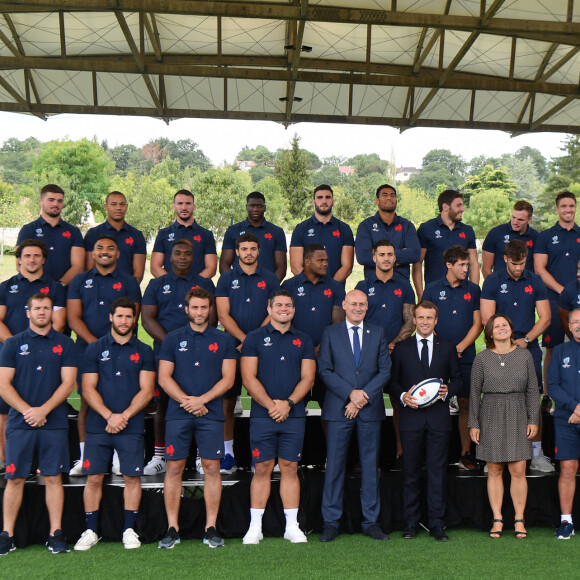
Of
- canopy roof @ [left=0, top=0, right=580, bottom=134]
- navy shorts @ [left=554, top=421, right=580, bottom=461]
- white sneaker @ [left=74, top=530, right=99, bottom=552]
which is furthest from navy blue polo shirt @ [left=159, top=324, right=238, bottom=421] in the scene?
canopy roof @ [left=0, top=0, right=580, bottom=134]

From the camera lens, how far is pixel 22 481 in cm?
515

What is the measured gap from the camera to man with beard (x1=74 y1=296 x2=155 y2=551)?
17.1 ft

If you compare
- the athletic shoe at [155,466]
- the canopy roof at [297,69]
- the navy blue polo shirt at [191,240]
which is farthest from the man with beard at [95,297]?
the canopy roof at [297,69]

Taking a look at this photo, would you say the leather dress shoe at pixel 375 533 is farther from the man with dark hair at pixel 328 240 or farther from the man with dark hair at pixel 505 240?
the man with dark hair at pixel 505 240

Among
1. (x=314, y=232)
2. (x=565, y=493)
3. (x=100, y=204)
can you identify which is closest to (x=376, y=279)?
(x=314, y=232)

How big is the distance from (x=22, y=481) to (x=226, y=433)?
5.87ft

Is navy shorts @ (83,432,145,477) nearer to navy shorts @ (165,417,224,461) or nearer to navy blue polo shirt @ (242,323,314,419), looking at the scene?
navy shorts @ (165,417,224,461)

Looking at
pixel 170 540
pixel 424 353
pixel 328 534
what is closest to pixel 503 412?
pixel 424 353

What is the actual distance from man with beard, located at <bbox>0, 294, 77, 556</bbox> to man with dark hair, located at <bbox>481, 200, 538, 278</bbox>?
4.34 metres

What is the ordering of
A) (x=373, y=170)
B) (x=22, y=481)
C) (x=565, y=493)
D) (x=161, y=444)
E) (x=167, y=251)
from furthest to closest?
(x=373, y=170) < (x=167, y=251) < (x=161, y=444) < (x=565, y=493) < (x=22, y=481)

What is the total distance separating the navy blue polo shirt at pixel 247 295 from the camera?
6.11 meters

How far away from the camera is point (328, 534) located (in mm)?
5414

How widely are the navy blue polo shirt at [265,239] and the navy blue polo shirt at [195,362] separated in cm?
192

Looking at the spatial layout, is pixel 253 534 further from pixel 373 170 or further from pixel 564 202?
pixel 373 170
